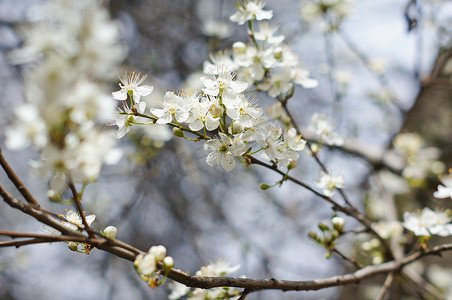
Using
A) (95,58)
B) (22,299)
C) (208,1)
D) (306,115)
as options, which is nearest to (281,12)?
(208,1)

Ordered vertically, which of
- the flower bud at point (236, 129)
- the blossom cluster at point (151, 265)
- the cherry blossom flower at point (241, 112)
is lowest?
the blossom cluster at point (151, 265)

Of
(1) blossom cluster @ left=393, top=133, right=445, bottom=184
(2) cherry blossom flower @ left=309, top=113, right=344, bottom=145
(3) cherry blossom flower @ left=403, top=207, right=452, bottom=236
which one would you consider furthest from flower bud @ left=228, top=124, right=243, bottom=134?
→ (1) blossom cluster @ left=393, top=133, right=445, bottom=184

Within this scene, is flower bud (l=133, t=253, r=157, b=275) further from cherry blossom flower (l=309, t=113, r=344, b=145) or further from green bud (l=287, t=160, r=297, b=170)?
cherry blossom flower (l=309, t=113, r=344, b=145)

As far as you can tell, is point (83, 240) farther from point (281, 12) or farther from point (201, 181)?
point (281, 12)

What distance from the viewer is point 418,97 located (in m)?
2.97

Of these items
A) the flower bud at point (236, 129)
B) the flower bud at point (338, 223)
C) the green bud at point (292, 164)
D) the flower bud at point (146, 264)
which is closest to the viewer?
the flower bud at point (146, 264)

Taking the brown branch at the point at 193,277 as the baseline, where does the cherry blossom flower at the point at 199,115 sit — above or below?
above

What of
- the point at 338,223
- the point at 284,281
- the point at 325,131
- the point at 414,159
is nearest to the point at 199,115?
the point at 284,281

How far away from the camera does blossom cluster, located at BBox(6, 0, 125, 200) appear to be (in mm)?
635

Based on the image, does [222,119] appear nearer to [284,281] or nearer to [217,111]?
[217,111]

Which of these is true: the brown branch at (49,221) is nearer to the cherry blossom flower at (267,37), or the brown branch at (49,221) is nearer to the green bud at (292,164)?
the green bud at (292,164)

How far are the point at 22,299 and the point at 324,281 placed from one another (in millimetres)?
3981

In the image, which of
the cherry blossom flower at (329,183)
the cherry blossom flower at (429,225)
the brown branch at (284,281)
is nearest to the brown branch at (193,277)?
the brown branch at (284,281)

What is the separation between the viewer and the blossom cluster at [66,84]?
2.08ft
